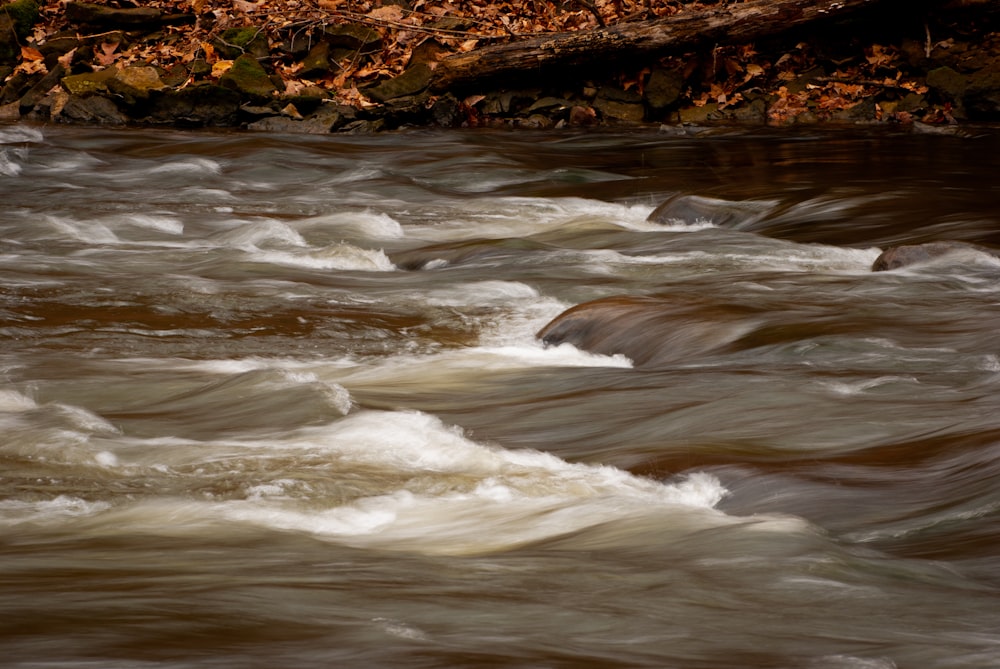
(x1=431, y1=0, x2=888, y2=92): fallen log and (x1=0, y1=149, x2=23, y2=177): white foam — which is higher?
(x1=431, y1=0, x2=888, y2=92): fallen log

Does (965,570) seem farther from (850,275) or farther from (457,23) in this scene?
(457,23)

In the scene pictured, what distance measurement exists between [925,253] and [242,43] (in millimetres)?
12303

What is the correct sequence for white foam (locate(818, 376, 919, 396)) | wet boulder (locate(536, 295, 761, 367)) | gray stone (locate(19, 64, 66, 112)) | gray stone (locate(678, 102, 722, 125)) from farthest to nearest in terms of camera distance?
gray stone (locate(19, 64, 66, 112)), gray stone (locate(678, 102, 722, 125)), wet boulder (locate(536, 295, 761, 367)), white foam (locate(818, 376, 919, 396))

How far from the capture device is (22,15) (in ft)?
62.4

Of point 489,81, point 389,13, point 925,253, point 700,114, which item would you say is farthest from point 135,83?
point 925,253

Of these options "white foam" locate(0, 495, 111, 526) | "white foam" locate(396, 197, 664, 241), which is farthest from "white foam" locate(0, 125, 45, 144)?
"white foam" locate(0, 495, 111, 526)

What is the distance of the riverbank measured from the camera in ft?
53.3

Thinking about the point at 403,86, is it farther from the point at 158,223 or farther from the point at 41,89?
the point at 158,223

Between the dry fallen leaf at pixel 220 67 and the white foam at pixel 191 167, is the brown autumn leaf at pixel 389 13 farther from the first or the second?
the white foam at pixel 191 167

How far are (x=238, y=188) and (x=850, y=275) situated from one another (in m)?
6.60

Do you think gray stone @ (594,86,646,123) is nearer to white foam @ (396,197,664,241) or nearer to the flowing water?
white foam @ (396,197,664,241)

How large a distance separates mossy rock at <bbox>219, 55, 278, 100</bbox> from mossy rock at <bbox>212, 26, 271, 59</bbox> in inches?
21.5

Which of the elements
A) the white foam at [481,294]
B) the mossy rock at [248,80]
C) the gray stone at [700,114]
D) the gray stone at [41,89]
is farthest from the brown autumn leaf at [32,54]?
the white foam at [481,294]

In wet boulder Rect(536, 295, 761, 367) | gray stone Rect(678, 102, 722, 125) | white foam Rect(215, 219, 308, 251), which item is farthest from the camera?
gray stone Rect(678, 102, 722, 125)
